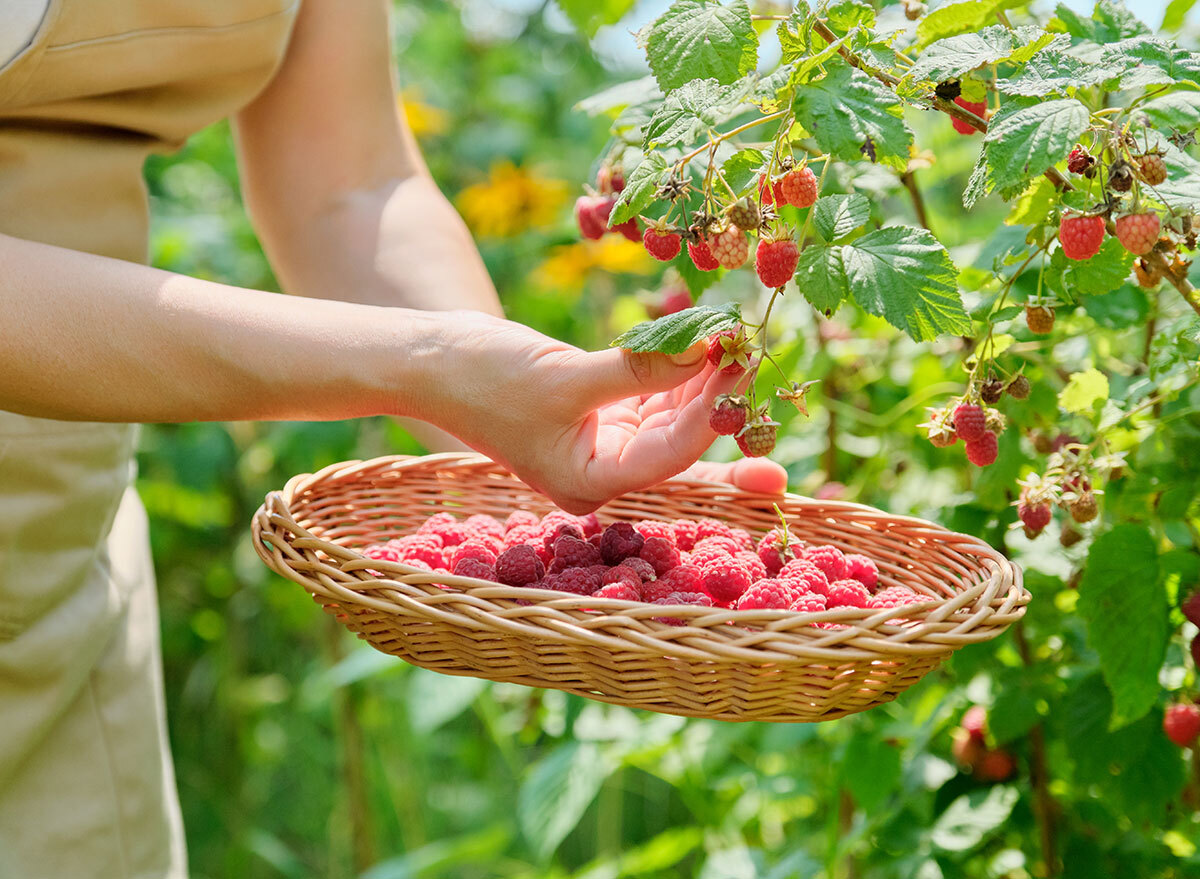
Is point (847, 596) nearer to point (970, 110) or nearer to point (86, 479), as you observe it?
point (970, 110)

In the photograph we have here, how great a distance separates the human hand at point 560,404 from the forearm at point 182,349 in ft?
0.08

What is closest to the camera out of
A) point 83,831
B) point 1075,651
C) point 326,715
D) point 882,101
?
point 882,101

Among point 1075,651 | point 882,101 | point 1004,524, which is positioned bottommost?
point 1075,651

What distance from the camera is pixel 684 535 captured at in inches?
34.9

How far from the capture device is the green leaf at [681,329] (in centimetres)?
66

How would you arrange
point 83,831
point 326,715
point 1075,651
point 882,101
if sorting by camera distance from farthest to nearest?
1. point 326,715
2. point 1075,651
3. point 83,831
4. point 882,101

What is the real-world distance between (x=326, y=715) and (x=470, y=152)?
125 centimetres

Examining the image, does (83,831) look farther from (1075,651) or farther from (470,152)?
(470,152)

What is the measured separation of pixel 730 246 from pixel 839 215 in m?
0.08

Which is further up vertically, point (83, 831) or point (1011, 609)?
point (1011, 609)

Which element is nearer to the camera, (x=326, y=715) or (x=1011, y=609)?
(x=1011, y=609)

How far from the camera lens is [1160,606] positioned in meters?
0.82

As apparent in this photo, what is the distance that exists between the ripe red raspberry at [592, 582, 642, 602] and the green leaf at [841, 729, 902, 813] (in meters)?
0.54

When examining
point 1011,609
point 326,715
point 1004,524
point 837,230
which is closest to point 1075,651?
point 1004,524
